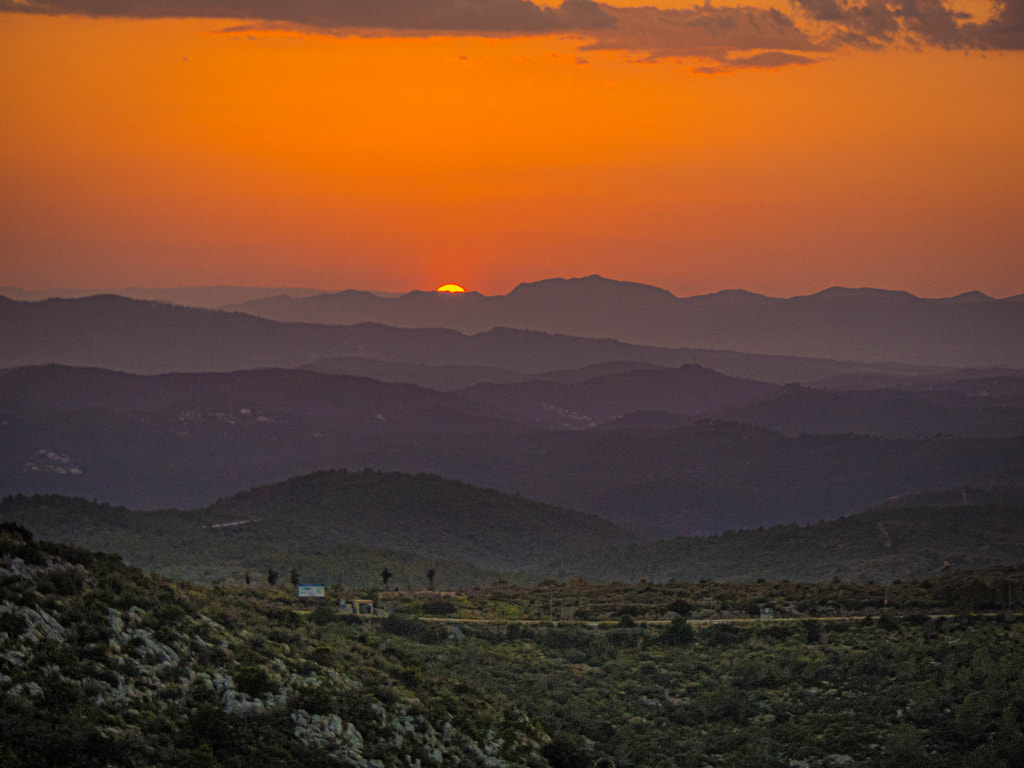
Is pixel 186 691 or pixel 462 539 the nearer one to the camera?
pixel 186 691

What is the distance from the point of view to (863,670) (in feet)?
143

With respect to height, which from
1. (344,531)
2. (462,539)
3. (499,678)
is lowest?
(499,678)

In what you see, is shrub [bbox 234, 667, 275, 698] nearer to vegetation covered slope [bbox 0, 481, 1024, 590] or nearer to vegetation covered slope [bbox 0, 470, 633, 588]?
vegetation covered slope [bbox 0, 481, 1024, 590]

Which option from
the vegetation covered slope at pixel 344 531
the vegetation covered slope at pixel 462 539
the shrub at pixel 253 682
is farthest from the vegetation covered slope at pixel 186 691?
the vegetation covered slope at pixel 344 531

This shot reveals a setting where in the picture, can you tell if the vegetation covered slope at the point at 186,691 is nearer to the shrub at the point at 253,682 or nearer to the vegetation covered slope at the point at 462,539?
the shrub at the point at 253,682

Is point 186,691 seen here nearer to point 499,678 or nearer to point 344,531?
point 499,678

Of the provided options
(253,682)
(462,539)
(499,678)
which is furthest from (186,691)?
(462,539)

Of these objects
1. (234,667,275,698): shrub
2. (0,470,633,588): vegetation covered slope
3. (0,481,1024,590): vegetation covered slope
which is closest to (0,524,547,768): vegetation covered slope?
(234,667,275,698): shrub

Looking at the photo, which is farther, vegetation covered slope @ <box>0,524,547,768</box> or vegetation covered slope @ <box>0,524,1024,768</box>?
vegetation covered slope @ <box>0,524,1024,768</box>

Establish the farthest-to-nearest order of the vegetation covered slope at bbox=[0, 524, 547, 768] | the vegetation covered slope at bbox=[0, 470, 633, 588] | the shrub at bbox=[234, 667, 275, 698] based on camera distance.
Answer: the vegetation covered slope at bbox=[0, 470, 633, 588] → the shrub at bbox=[234, 667, 275, 698] → the vegetation covered slope at bbox=[0, 524, 547, 768]

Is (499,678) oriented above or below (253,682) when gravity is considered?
below

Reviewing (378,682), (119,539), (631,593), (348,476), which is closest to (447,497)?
(348,476)

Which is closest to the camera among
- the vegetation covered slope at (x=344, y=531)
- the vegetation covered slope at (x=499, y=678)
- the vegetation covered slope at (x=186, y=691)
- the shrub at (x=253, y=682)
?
the vegetation covered slope at (x=186, y=691)

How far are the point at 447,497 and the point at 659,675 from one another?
→ 11181 centimetres
